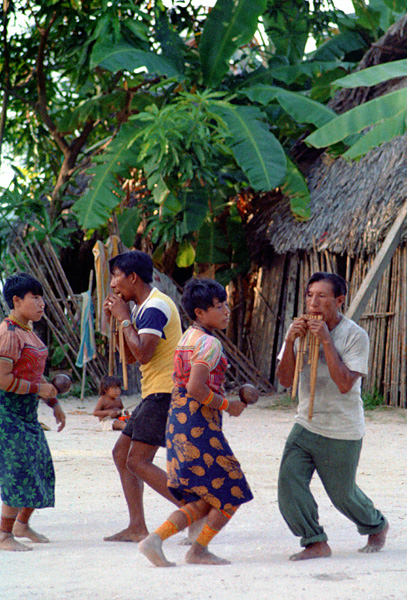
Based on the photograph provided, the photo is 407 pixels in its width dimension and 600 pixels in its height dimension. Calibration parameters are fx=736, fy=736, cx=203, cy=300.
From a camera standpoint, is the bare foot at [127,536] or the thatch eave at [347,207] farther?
the thatch eave at [347,207]

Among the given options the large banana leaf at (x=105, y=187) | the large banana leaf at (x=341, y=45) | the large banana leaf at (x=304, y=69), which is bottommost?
the large banana leaf at (x=105, y=187)

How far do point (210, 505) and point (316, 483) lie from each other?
238cm

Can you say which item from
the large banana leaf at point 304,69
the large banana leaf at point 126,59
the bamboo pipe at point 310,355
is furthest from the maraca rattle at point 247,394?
the large banana leaf at point 304,69

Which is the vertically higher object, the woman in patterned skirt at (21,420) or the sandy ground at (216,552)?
the woman in patterned skirt at (21,420)

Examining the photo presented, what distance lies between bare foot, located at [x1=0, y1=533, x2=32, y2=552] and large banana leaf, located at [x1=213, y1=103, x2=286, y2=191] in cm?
644

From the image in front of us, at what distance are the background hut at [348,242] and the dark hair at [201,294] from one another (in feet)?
18.3

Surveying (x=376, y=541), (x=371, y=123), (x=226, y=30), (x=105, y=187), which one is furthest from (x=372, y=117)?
(x=376, y=541)

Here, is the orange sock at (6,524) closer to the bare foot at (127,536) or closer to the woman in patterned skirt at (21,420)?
the woman in patterned skirt at (21,420)

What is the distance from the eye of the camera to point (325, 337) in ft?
10.9

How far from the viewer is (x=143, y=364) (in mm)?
3713

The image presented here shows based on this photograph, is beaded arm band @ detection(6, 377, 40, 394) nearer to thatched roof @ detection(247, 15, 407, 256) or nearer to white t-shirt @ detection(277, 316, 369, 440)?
white t-shirt @ detection(277, 316, 369, 440)

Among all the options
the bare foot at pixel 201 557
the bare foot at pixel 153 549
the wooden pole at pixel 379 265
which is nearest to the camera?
the bare foot at pixel 153 549

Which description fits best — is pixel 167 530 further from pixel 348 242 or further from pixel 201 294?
pixel 348 242

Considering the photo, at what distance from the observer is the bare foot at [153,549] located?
3.09 metres
